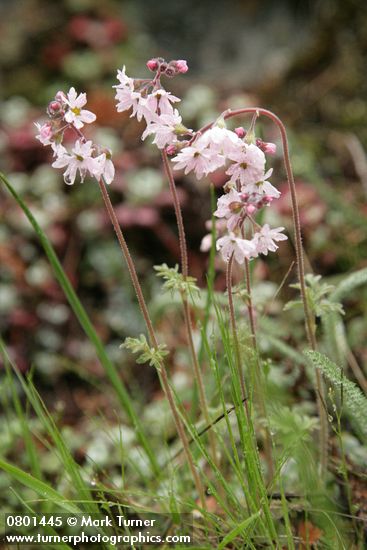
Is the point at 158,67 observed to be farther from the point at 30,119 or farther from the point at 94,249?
the point at 30,119

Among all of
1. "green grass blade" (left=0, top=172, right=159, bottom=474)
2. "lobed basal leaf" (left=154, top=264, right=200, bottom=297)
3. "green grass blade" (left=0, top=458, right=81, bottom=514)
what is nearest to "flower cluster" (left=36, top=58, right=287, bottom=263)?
"lobed basal leaf" (left=154, top=264, right=200, bottom=297)

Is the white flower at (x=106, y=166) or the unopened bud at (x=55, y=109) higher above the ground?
the unopened bud at (x=55, y=109)

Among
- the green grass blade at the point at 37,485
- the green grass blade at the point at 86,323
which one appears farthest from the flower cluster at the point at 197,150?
the green grass blade at the point at 37,485

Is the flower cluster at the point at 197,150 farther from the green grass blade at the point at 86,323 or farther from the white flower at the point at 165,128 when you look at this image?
the green grass blade at the point at 86,323

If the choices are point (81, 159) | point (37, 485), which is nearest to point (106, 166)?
point (81, 159)

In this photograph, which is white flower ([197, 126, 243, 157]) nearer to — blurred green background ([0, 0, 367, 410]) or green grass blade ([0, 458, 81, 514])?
green grass blade ([0, 458, 81, 514])

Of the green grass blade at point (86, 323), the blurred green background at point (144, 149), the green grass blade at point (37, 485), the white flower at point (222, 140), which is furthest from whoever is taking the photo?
the blurred green background at point (144, 149)
